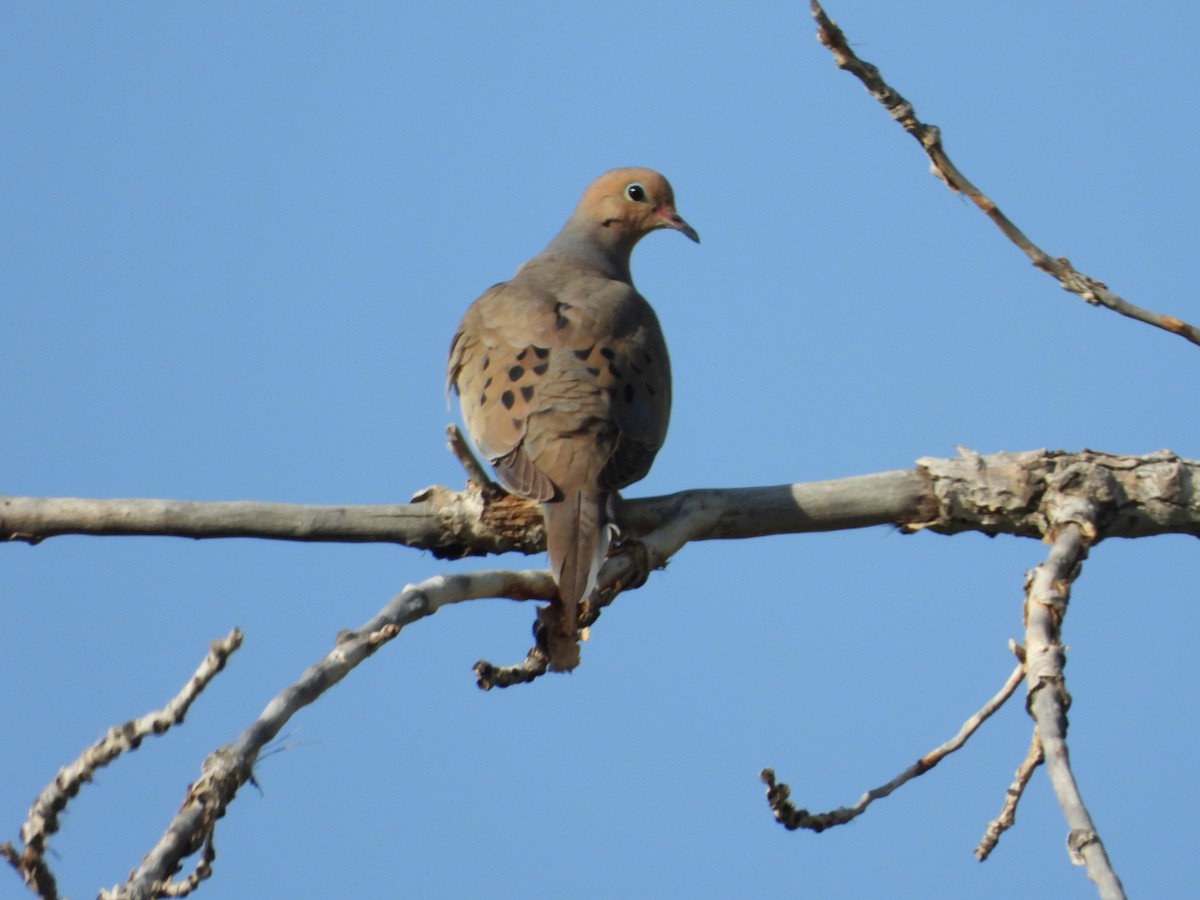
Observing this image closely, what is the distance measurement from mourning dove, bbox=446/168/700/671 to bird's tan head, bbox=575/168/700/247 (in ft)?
1.92

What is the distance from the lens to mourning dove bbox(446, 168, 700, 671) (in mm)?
3566

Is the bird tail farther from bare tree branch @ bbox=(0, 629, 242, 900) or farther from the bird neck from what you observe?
the bird neck

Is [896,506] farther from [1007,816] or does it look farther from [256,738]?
[256,738]

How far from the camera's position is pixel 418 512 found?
3.41 m

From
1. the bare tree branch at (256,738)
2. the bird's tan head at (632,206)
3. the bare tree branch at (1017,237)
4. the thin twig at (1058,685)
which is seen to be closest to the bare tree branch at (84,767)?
the bare tree branch at (256,738)

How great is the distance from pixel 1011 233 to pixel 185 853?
190cm

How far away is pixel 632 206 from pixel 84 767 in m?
3.78

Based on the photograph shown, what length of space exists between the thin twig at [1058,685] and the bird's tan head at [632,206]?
257 centimetres

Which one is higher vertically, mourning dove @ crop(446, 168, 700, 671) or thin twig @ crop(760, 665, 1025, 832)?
mourning dove @ crop(446, 168, 700, 671)

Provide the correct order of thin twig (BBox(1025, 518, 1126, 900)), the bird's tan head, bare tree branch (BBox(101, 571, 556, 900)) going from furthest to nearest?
the bird's tan head < thin twig (BBox(1025, 518, 1126, 900)) < bare tree branch (BBox(101, 571, 556, 900))

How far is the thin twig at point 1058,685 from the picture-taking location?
227cm

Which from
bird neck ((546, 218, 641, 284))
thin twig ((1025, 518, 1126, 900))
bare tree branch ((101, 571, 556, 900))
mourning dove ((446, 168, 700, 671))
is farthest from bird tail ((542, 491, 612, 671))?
bird neck ((546, 218, 641, 284))

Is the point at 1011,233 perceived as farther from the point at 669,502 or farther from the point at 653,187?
the point at 653,187

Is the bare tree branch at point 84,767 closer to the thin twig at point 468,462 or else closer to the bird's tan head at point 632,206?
the thin twig at point 468,462
